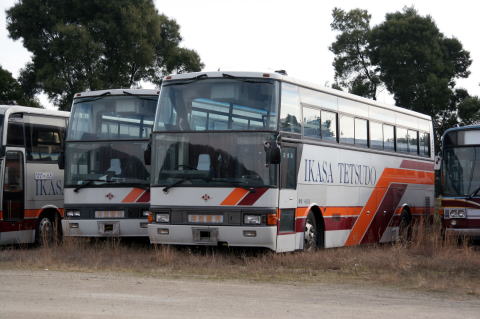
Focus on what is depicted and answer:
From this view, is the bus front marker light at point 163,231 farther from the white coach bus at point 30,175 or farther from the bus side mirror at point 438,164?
the bus side mirror at point 438,164

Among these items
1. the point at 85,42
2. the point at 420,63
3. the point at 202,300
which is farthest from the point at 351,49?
the point at 202,300

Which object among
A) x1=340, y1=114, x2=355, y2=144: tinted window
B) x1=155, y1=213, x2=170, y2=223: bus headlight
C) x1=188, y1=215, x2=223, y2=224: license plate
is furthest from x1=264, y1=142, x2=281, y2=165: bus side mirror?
x1=340, y1=114, x2=355, y2=144: tinted window

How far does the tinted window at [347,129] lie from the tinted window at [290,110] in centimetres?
245

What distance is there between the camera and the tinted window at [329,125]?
62.0 ft

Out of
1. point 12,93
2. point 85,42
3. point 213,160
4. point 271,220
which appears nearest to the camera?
point 271,220

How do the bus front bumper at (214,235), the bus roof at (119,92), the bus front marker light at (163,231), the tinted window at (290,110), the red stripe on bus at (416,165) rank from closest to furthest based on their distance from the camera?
1. the bus front bumper at (214,235)
2. the bus front marker light at (163,231)
3. the tinted window at (290,110)
4. the bus roof at (119,92)
5. the red stripe on bus at (416,165)

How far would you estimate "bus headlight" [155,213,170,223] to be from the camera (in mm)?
16812

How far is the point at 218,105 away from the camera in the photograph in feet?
55.4

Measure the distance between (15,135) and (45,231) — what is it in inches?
96.2

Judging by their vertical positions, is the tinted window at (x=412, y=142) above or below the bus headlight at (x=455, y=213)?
above

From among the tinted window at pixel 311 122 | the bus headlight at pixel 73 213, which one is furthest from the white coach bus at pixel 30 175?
the tinted window at pixel 311 122

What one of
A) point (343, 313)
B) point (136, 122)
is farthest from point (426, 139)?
point (343, 313)

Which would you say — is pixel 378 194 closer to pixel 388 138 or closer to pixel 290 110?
pixel 388 138

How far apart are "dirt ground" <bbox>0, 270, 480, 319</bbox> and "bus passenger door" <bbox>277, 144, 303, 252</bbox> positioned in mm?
3044
